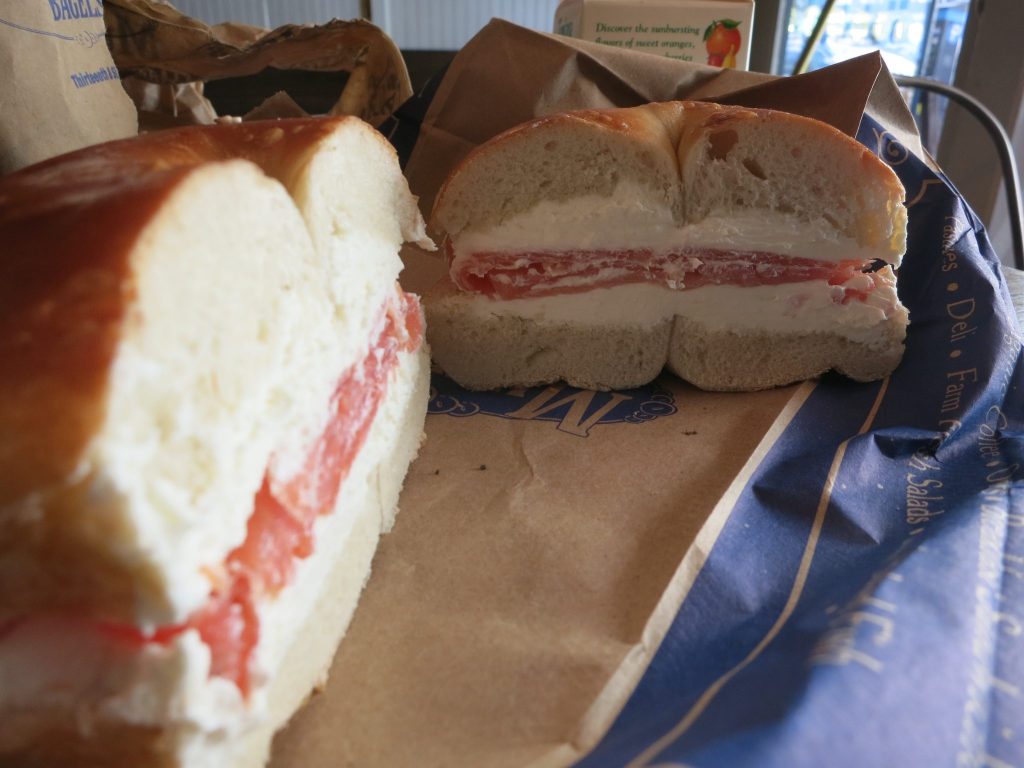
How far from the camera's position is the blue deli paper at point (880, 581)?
2.99 feet

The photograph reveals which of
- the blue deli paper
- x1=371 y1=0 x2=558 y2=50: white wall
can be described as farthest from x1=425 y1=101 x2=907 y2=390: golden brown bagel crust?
x1=371 y1=0 x2=558 y2=50: white wall

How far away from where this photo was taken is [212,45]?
2.16m

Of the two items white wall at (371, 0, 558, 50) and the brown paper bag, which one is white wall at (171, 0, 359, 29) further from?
the brown paper bag

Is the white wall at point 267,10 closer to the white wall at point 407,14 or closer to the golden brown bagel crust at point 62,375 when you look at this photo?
the white wall at point 407,14

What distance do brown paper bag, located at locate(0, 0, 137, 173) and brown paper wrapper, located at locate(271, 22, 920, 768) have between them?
0.97m

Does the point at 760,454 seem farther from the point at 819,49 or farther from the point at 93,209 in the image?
the point at 819,49

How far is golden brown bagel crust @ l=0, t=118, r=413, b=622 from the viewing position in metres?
0.72

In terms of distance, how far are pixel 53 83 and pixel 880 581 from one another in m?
1.90

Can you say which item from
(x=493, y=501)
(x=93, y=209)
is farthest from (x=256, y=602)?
(x=493, y=501)

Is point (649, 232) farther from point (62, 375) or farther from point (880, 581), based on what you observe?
point (62, 375)

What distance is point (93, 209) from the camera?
899 mm

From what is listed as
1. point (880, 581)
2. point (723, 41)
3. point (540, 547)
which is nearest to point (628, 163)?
point (540, 547)

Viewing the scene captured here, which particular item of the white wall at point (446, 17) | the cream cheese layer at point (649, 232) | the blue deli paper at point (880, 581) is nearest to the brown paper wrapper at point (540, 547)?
the blue deli paper at point (880, 581)

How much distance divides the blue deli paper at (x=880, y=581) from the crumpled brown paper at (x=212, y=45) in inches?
66.8
